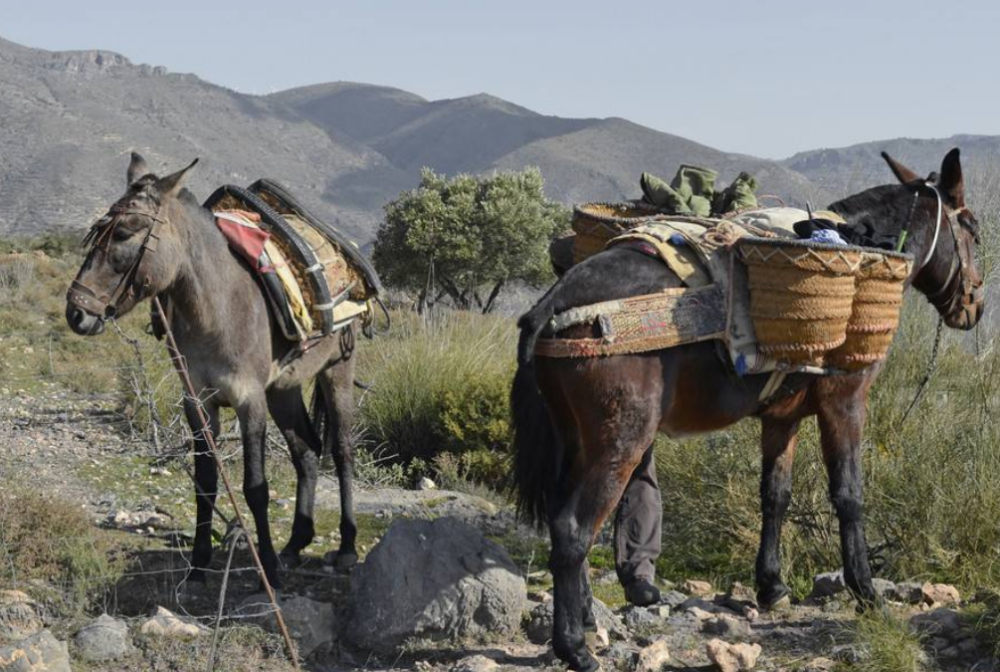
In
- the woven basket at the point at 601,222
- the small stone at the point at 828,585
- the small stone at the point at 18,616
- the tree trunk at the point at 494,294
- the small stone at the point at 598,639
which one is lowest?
the small stone at the point at 18,616

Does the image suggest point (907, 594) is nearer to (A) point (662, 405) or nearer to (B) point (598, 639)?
(B) point (598, 639)

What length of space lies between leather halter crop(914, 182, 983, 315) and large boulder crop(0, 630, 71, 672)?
15.9ft

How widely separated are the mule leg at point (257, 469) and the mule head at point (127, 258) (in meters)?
0.83

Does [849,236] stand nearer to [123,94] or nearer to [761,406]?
[761,406]

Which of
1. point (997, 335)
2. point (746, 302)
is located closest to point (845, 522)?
point (746, 302)

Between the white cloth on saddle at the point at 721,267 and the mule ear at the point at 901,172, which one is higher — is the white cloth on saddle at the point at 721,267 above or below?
below

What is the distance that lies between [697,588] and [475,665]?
2081 millimetres

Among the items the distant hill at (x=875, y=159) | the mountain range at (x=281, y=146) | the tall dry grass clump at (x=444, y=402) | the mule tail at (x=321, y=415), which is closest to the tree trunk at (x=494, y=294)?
the distant hill at (x=875, y=159)

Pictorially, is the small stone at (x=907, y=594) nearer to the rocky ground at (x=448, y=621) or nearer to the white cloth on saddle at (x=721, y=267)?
the rocky ground at (x=448, y=621)

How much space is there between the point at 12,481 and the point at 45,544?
31.3 inches

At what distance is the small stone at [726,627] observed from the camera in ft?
20.7

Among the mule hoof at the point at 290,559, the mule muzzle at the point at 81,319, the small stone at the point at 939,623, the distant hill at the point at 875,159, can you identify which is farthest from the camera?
the distant hill at the point at 875,159

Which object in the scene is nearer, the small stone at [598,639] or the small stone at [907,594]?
the small stone at [598,639]

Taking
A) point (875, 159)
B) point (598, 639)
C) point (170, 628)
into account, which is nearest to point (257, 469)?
point (170, 628)
